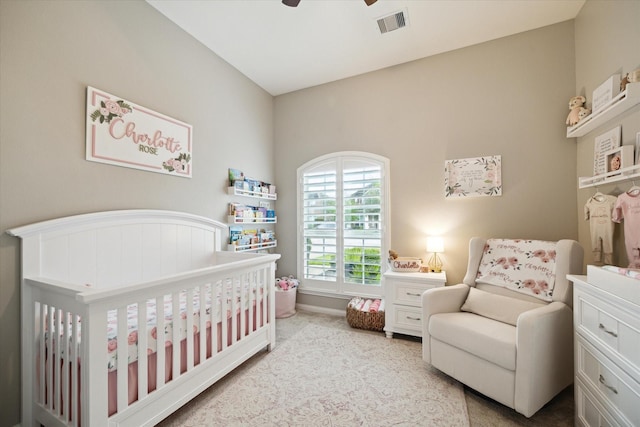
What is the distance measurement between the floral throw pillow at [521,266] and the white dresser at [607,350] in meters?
0.44

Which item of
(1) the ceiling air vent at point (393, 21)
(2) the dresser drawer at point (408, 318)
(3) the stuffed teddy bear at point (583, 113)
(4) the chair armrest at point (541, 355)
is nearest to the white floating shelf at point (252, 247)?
(2) the dresser drawer at point (408, 318)

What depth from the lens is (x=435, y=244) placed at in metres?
2.63

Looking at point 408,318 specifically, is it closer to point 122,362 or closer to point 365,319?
point 365,319

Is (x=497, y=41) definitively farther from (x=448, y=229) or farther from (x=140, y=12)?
(x=140, y=12)

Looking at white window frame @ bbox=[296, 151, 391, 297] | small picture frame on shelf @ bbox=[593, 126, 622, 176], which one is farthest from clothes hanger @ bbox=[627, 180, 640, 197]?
white window frame @ bbox=[296, 151, 391, 297]

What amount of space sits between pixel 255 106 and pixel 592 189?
11.2 ft

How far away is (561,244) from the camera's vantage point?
6.17ft

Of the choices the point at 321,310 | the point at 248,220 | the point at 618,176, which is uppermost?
the point at 618,176

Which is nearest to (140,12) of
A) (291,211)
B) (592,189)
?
(291,211)

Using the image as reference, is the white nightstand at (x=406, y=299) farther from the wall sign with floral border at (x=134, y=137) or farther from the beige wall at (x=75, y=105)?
the wall sign with floral border at (x=134, y=137)

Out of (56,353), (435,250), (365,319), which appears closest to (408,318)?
(365,319)

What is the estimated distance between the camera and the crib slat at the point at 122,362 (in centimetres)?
126

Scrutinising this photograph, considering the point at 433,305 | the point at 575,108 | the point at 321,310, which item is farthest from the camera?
the point at 321,310

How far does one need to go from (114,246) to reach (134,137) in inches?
32.2
